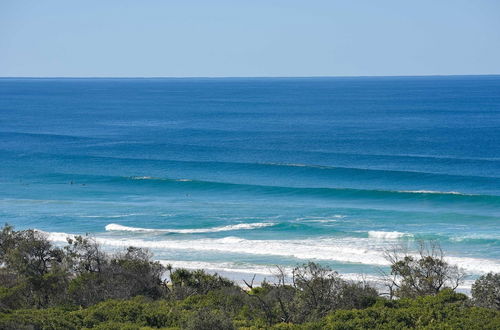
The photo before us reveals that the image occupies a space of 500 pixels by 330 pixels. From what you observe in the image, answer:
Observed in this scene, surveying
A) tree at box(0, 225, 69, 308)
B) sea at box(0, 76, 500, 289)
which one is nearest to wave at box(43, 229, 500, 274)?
sea at box(0, 76, 500, 289)

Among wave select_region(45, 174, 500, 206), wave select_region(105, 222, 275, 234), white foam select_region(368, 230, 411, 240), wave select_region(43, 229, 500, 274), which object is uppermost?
wave select_region(45, 174, 500, 206)

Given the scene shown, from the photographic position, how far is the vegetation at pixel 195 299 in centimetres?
2031

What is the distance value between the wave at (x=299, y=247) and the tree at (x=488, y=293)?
520 inches

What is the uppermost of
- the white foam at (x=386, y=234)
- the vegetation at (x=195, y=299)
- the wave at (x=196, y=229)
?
the wave at (x=196, y=229)

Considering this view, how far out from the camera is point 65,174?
6838cm

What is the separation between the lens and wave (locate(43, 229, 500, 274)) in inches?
1582

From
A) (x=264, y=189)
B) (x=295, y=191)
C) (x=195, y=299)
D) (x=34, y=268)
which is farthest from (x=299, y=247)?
(x=34, y=268)

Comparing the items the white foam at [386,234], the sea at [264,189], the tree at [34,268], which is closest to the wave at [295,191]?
the sea at [264,189]

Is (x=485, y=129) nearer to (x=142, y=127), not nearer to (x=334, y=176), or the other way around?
(x=334, y=176)

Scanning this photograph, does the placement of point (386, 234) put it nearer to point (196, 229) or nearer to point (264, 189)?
point (196, 229)

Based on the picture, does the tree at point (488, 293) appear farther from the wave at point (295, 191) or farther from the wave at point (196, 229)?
the wave at point (295, 191)

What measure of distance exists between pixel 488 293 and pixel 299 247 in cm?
1851

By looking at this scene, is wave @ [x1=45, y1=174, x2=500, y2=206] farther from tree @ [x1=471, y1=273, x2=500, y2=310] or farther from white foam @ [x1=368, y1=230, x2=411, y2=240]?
tree @ [x1=471, y1=273, x2=500, y2=310]

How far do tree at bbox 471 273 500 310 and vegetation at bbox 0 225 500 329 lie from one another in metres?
0.04
